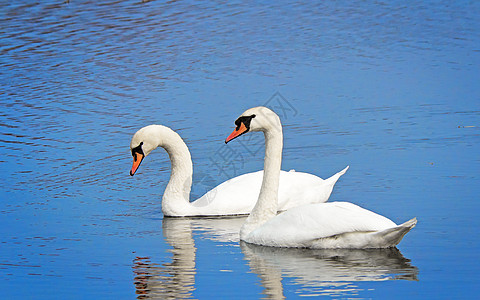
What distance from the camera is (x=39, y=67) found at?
16.9 meters

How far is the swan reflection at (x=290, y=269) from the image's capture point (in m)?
6.93

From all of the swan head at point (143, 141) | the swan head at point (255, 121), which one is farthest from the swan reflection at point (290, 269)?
the swan head at point (143, 141)

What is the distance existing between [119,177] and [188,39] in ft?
26.6

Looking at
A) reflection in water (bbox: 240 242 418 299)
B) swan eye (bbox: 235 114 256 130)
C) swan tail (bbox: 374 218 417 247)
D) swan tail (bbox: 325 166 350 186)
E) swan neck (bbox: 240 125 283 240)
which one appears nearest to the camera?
reflection in water (bbox: 240 242 418 299)

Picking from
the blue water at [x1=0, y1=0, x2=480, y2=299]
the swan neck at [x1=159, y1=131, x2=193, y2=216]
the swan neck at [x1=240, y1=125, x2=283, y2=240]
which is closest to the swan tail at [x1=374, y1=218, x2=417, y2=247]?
the blue water at [x1=0, y1=0, x2=480, y2=299]

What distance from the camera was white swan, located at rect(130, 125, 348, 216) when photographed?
9695 mm

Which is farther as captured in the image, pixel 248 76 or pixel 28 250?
pixel 248 76

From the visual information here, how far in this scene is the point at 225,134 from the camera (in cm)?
1217

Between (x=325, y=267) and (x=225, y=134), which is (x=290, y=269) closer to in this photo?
(x=325, y=267)

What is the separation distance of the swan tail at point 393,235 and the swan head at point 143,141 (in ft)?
9.58

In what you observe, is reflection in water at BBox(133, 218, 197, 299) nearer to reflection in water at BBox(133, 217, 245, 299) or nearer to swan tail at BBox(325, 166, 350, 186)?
reflection in water at BBox(133, 217, 245, 299)

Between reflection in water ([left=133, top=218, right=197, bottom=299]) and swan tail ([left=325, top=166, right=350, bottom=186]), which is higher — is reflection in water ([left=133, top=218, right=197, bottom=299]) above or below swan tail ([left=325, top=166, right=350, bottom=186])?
below

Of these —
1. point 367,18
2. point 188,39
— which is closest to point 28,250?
point 188,39

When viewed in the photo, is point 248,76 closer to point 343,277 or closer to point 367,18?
point 367,18
